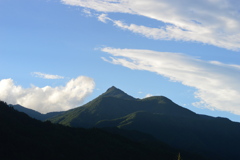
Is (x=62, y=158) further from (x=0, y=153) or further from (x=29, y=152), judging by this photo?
(x=0, y=153)

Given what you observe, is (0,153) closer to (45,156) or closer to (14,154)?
(14,154)

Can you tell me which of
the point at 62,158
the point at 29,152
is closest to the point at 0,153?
the point at 29,152

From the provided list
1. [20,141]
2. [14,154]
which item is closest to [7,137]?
[20,141]

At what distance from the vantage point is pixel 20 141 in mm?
198875

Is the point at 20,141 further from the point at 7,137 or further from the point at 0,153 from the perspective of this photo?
the point at 0,153

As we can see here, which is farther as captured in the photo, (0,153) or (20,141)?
(20,141)

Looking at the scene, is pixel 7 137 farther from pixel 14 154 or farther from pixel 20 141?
pixel 14 154

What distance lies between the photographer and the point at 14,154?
17462cm

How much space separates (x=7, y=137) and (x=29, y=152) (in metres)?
18.3

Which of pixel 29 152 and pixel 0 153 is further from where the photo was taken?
pixel 29 152

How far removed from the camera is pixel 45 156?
7530 inches

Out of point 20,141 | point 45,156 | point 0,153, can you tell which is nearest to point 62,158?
point 45,156

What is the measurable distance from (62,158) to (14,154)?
31981 mm

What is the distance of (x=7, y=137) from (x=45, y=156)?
83.6ft
